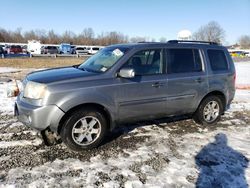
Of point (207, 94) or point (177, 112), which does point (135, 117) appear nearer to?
point (177, 112)

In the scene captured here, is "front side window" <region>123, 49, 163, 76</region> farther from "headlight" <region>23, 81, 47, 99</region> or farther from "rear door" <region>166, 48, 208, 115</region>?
"headlight" <region>23, 81, 47, 99</region>

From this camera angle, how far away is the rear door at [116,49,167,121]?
4.62 meters

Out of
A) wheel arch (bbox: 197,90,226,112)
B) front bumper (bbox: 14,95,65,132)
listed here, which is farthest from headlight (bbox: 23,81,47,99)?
wheel arch (bbox: 197,90,226,112)

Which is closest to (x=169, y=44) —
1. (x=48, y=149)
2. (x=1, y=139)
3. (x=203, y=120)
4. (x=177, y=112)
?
(x=177, y=112)

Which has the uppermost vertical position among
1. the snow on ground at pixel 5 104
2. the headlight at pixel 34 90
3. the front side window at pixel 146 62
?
the front side window at pixel 146 62

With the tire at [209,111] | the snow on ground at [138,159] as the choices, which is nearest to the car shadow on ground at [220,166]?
the snow on ground at [138,159]

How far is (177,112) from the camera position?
5.43 meters

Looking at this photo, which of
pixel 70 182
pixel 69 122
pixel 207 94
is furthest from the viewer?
pixel 207 94

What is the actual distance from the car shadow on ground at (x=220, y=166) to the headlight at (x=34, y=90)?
106 inches

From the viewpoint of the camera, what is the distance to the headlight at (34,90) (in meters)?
4.04

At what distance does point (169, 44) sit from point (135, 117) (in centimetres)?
168

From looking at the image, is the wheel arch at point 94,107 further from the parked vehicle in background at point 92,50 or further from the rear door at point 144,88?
the parked vehicle in background at point 92,50

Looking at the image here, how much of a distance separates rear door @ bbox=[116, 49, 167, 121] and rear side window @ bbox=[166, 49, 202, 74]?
20cm

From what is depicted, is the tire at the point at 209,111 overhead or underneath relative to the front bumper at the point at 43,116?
underneath
